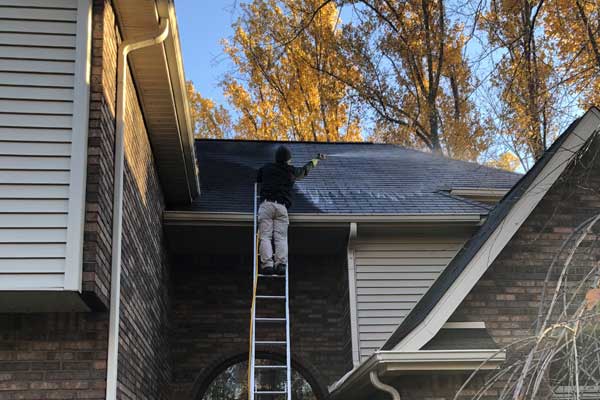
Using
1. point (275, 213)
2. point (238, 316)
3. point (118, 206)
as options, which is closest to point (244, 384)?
point (238, 316)

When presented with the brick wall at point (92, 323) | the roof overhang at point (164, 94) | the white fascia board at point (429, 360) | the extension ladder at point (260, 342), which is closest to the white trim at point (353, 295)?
the extension ladder at point (260, 342)

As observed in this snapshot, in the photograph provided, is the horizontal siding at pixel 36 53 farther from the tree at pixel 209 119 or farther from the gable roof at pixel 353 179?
the tree at pixel 209 119

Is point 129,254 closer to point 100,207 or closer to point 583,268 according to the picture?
point 100,207

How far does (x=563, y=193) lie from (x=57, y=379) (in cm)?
513

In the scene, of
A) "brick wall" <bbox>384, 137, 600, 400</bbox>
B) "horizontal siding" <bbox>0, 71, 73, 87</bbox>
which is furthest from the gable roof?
"horizontal siding" <bbox>0, 71, 73, 87</bbox>

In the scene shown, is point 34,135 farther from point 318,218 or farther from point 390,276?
point 390,276

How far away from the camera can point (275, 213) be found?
8516 mm

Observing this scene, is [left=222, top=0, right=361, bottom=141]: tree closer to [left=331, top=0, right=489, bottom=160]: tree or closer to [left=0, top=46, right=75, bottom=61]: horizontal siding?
[left=331, top=0, right=489, bottom=160]: tree

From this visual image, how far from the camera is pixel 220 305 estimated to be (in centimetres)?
972

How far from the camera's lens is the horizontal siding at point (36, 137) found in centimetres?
460

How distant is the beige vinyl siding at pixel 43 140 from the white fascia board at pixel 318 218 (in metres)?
4.06

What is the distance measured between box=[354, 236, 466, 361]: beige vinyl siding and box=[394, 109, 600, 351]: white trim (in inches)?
95.1

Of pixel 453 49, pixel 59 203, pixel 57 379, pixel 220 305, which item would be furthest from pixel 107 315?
pixel 453 49

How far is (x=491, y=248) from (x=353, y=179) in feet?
14.1
